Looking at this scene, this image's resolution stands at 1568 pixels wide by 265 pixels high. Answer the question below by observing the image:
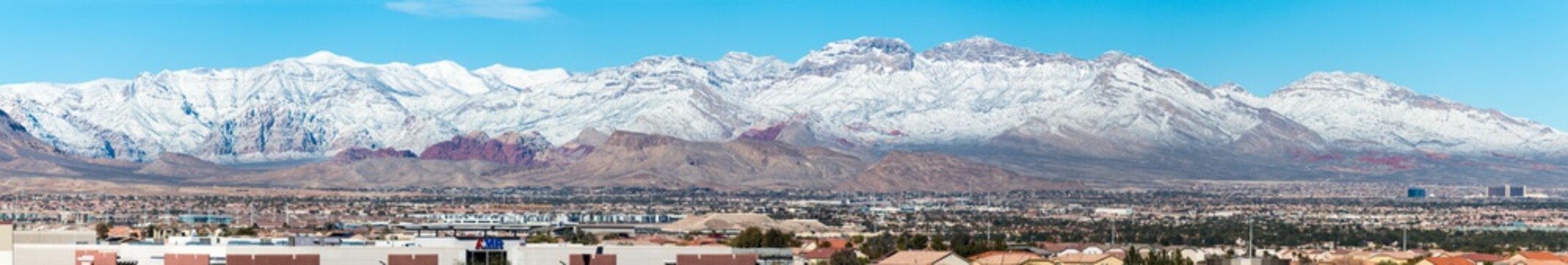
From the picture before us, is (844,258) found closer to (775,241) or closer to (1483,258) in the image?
(775,241)

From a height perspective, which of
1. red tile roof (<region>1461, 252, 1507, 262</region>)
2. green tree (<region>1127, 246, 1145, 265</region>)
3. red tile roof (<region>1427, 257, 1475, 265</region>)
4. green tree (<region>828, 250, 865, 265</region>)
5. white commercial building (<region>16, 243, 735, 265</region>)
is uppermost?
white commercial building (<region>16, 243, 735, 265</region>)

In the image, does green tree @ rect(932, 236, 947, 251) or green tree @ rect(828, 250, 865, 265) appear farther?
green tree @ rect(932, 236, 947, 251)

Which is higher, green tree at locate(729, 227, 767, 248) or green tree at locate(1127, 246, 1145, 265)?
green tree at locate(1127, 246, 1145, 265)

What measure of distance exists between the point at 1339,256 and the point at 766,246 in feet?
107

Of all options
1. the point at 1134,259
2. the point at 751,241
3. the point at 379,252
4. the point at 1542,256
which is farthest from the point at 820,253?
the point at 379,252

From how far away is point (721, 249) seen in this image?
443 feet

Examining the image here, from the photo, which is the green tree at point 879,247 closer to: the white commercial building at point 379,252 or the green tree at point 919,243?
the green tree at point 919,243

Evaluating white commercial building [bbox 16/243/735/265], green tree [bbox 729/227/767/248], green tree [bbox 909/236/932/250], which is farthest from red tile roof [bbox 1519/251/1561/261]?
white commercial building [bbox 16/243/735/265]

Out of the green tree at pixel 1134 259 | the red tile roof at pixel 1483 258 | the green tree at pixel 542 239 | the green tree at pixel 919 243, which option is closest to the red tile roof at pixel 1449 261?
the red tile roof at pixel 1483 258

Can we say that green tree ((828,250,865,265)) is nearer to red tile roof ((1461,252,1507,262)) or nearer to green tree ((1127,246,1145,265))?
green tree ((1127,246,1145,265))

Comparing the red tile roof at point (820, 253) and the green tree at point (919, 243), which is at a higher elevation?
the red tile roof at point (820, 253)

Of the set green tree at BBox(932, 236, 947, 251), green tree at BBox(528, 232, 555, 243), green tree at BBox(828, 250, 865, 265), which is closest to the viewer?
green tree at BBox(828, 250, 865, 265)

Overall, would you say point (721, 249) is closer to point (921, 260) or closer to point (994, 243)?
point (921, 260)

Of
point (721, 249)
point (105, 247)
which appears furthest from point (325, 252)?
point (721, 249)
